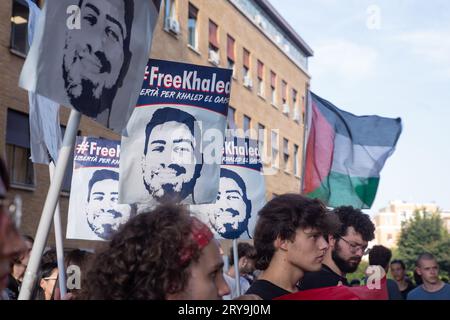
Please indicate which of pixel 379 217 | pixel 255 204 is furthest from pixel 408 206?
pixel 255 204

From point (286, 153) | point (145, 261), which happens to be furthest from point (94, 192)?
point (286, 153)

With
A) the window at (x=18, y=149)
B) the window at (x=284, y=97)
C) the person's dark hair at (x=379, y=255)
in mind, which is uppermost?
the window at (x=284, y=97)

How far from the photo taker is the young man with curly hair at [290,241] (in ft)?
11.8

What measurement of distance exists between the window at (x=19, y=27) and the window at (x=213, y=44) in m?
11.1

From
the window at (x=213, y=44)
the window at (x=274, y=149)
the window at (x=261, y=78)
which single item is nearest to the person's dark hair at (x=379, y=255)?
the window at (x=213, y=44)

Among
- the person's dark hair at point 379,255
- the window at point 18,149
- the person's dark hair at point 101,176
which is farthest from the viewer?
the window at point 18,149

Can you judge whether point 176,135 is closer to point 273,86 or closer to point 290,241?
point 290,241

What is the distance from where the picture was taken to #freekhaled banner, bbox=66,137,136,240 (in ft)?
25.7

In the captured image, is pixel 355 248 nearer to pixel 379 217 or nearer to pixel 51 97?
pixel 51 97

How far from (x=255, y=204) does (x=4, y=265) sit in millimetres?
7560

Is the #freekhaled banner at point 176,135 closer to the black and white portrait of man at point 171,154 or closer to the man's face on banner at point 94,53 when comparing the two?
the black and white portrait of man at point 171,154

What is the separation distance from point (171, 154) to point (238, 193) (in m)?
2.32

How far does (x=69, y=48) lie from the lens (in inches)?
144

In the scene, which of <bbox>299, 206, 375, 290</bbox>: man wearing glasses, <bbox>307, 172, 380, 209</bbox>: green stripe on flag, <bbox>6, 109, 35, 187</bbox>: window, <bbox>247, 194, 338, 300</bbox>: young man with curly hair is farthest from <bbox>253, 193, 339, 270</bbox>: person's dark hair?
<bbox>6, 109, 35, 187</bbox>: window
